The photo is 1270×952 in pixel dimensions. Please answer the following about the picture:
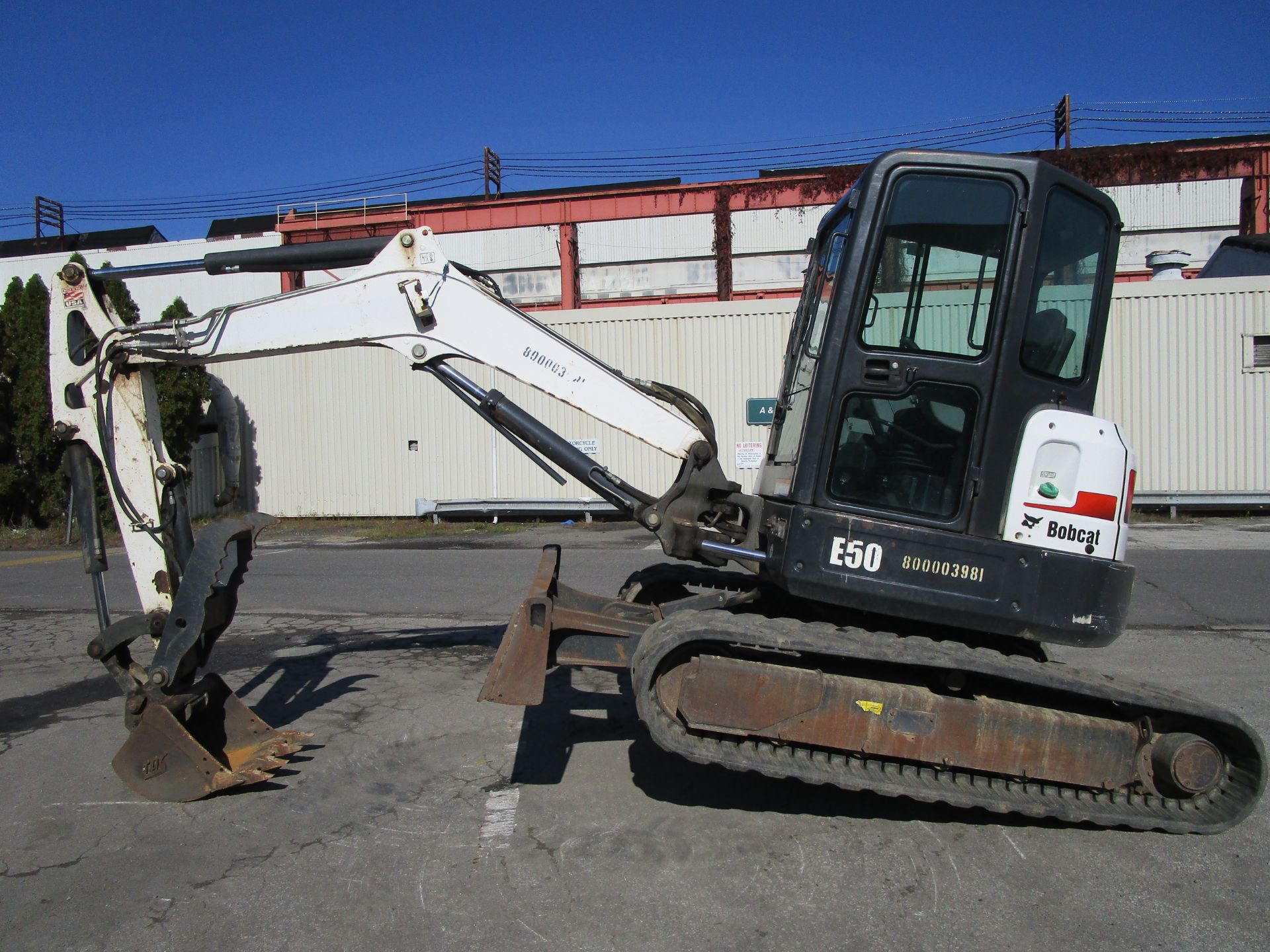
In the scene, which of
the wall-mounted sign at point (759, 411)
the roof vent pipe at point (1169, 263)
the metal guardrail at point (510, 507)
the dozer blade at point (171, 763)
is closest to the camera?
the dozer blade at point (171, 763)

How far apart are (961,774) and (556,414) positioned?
536 inches

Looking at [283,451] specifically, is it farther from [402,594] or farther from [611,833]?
[611,833]

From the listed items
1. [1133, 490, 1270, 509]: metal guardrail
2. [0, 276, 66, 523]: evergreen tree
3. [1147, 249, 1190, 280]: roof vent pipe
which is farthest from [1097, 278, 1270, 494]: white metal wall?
[0, 276, 66, 523]: evergreen tree

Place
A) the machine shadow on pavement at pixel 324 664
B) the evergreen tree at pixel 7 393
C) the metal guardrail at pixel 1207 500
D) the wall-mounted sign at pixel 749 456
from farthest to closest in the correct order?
the evergreen tree at pixel 7 393 < the wall-mounted sign at pixel 749 456 < the metal guardrail at pixel 1207 500 < the machine shadow on pavement at pixel 324 664

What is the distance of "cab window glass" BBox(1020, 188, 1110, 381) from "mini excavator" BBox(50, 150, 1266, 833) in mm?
13

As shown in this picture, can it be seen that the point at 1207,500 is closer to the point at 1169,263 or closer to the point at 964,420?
the point at 1169,263

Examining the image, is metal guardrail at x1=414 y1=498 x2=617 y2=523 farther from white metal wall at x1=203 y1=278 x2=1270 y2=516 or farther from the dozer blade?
the dozer blade

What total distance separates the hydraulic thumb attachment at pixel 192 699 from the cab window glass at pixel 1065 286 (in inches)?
157

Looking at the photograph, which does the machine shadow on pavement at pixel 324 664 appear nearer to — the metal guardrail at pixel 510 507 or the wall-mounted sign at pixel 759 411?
the metal guardrail at pixel 510 507

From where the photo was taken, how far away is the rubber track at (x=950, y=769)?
356 centimetres

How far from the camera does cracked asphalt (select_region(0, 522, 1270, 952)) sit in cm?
312

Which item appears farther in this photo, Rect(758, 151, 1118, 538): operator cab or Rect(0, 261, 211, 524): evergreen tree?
Rect(0, 261, 211, 524): evergreen tree

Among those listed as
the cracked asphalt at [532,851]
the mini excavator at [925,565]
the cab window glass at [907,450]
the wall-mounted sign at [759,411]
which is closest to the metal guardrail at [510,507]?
the wall-mounted sign at [759,411]

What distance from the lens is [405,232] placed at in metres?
4.52
